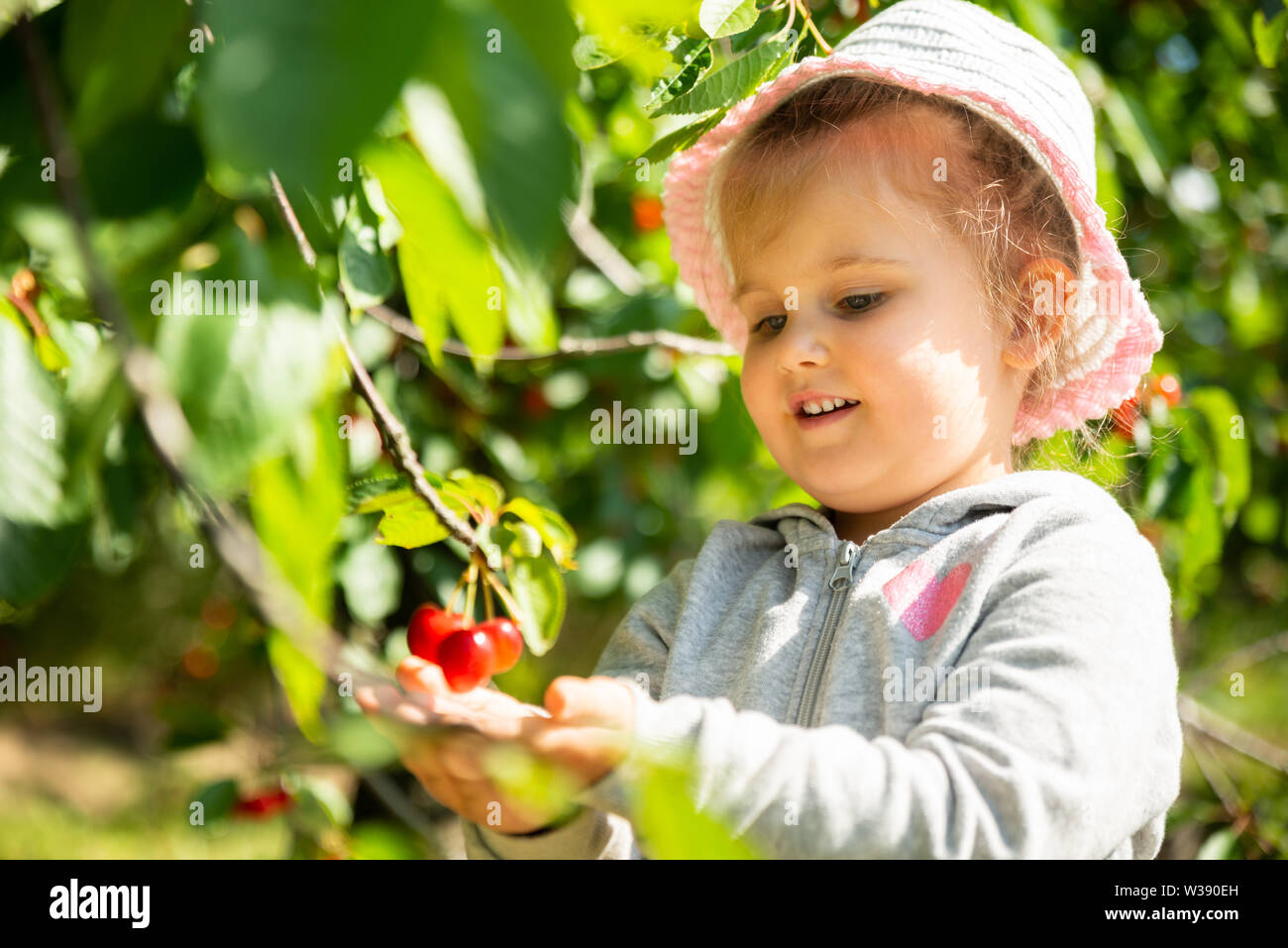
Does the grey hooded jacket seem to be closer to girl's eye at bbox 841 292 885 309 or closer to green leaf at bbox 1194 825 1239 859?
girl's eye at bbox 841 292 885 309

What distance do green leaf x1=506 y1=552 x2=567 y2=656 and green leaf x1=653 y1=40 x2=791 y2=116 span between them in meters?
0.42

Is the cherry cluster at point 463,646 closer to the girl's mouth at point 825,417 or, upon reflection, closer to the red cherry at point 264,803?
the girl's mouth at point 825,417

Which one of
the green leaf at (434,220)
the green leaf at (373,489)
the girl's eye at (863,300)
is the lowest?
the green leaf at (373,489)

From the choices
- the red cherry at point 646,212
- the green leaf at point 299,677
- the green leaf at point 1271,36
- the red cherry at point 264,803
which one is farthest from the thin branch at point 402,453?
the red cherry at point 646,212

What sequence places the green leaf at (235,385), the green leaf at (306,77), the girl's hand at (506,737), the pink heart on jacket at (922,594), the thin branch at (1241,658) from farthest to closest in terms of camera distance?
the thin branch at (1241,658), the pink heart on jacket at (922,594), the girl's hand at (506,737), the green leaf at (235,385), the green leaf at (306,77)

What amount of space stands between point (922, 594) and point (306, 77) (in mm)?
732

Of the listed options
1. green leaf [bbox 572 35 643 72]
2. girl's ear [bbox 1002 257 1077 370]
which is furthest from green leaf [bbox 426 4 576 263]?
girl's ear [bbox 1002 257 1077 370]

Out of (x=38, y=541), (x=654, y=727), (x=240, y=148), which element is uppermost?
(x=240, y=148)

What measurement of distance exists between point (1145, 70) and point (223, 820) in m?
2.10

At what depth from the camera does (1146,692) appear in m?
0.80

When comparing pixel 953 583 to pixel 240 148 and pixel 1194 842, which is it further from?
pixel 1194 842

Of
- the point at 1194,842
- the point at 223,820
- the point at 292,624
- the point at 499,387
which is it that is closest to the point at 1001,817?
the point at 292,624

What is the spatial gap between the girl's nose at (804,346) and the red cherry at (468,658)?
364 millimetres

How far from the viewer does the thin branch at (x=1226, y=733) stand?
1.81 m
